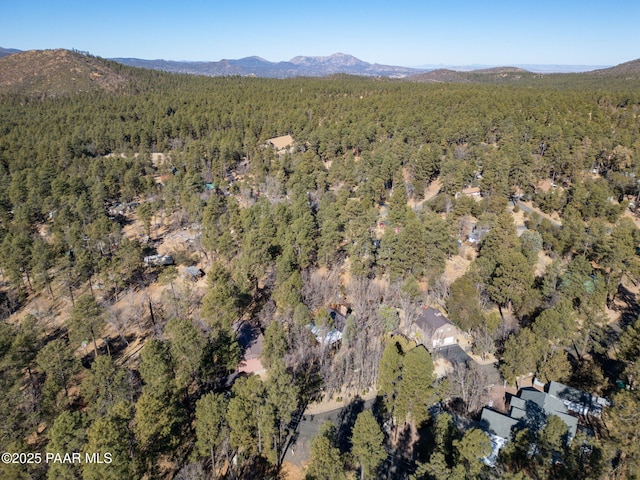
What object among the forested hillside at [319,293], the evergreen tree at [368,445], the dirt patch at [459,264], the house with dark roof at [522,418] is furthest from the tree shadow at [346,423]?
the dirt patch at [459,264]

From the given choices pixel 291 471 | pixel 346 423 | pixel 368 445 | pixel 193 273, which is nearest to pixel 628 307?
pixel 346 423

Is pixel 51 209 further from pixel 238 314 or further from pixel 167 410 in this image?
pixel 167 410

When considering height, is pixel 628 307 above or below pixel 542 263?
below

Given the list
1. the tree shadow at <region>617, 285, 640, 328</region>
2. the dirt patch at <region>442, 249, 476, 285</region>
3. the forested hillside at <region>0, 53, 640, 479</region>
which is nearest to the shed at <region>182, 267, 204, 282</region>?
the forested hillside at <region>0, 53, 640, 479</region>

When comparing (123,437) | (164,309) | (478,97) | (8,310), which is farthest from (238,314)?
(478,97)

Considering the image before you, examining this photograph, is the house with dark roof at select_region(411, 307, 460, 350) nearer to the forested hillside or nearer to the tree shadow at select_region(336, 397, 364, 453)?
the forested hillside

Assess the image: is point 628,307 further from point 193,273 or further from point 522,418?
point 193,273

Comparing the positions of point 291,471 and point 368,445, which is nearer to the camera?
point 368,445
